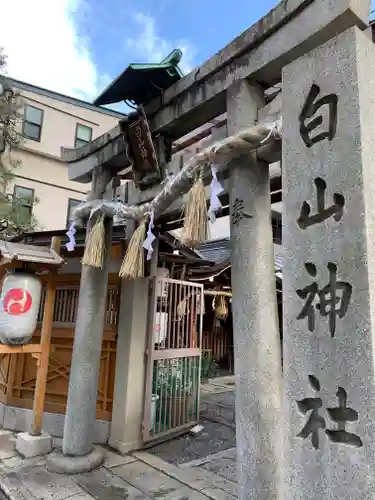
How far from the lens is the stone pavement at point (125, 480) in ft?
14.2

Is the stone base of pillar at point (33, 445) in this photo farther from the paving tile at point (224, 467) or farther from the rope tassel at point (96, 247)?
the rope tassel at point (96, 247)

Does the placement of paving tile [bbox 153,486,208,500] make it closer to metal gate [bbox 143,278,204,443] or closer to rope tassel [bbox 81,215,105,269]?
metal gate [bbox 143,278,204,443]

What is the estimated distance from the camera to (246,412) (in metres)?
3.06

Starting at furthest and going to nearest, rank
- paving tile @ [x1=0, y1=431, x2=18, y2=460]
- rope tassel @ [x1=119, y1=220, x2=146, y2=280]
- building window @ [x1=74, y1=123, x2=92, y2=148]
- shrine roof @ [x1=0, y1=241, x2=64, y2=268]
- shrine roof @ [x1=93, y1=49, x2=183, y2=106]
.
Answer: building window @ [x1=74, y1=123, x2=92, y2=148]
paving tile @ [x1=0, y1=431, x2=18, y2=460]
shrine roof @ [x1=0, y1=241, x2=64, y2=268]
rope tassel @ [x1=119, y1=220, x2=146, y2=280]
shrine roof @ [x1=93, y1=49, x2=183, y2=106]

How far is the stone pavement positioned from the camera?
4.34 meters

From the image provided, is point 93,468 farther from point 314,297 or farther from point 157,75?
point 157,75

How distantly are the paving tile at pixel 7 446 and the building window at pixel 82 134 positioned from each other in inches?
527

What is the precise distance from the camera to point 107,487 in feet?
14.9

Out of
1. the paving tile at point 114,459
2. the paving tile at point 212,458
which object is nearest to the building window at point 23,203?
the paving tile at point 114,459

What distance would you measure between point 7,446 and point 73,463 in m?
1.66

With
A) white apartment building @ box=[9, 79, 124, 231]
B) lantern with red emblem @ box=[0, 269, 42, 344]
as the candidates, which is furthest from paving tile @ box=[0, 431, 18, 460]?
white apartment building @ box=[9, 79, 124, 231]

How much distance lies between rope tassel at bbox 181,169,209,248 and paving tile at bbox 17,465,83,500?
3.39 meters

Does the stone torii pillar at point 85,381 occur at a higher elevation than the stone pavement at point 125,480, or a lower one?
higher

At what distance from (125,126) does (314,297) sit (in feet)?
12.8
